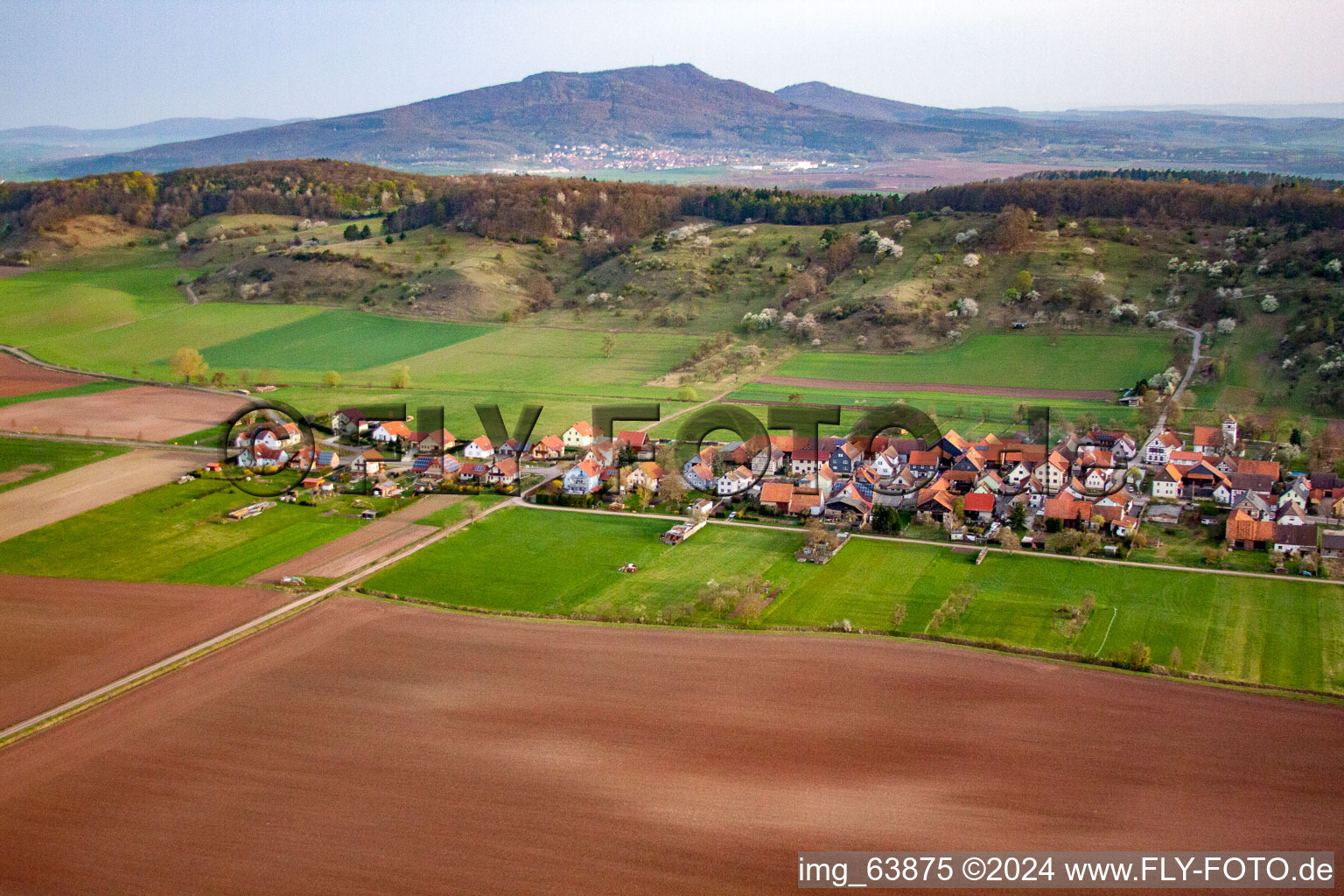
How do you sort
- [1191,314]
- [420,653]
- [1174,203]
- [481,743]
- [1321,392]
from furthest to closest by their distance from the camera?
[1174,203] → [1191,314] → [1321,392] → [420,653] → [481,743]

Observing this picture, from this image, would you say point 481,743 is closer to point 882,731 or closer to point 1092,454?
point 882,731

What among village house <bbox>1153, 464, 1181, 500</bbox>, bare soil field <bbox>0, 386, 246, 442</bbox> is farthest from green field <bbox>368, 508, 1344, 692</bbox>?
bare soil field <bbox>0, 386, 246, 442</bbox>

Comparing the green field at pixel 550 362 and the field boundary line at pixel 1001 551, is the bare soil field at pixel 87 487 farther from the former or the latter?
the green field at pixel 550 362

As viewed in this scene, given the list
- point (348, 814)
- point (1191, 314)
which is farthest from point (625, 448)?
point (1191, 314)

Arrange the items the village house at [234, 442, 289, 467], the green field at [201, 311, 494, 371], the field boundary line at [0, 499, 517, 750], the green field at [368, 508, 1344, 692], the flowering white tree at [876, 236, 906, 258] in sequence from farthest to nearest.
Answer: the flowering white tree at [876, 236, 906, 258] → the green field at [201, 311, 494, 371] → the village house at [234, 442, 289, 467] → the green field at [368, 508, 1344, 692] → the field boundary line at [0, 499, 517, 750]

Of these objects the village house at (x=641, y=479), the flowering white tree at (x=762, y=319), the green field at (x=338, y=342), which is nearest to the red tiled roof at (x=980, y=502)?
the village house at (x=641, y=479)

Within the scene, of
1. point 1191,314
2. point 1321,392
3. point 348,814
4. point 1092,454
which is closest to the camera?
point 348,814

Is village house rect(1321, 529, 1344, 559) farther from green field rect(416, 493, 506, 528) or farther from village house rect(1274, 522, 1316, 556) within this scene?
green field rect(416, 493, 506, 528)
